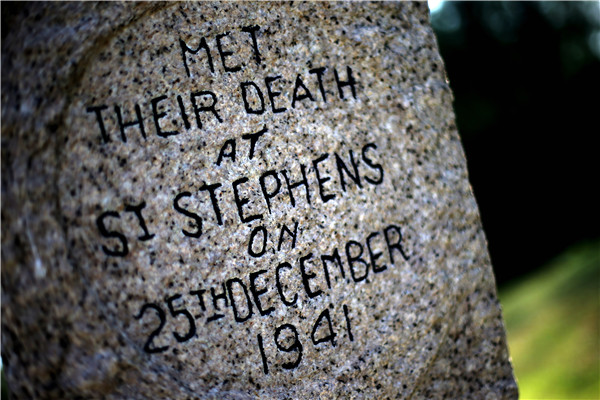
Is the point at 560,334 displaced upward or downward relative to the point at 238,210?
downward

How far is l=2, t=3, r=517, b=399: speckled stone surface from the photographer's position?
4.45 feet

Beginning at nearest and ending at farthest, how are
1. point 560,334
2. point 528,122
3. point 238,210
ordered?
point 238,210 → point 560,334 → point 528,122

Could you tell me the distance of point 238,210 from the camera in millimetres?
1521

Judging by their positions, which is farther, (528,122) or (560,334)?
(528,122)

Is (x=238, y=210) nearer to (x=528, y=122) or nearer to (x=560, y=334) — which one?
(x=560, y=334)

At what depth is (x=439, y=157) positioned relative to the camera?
5.68 ft

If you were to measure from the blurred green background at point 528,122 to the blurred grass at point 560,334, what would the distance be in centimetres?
96

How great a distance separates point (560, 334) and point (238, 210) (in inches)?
145

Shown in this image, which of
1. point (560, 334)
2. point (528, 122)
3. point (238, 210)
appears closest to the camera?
point (238, 210)

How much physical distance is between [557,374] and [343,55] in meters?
3.02

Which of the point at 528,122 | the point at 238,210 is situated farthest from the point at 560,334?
the point at 528,122

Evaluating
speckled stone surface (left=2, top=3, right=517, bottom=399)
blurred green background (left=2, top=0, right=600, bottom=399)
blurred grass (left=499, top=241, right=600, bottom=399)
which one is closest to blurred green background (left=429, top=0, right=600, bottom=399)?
blurred green background (left=2, top=0, right=600, bottom=399)

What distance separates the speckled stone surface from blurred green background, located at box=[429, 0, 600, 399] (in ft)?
18.2

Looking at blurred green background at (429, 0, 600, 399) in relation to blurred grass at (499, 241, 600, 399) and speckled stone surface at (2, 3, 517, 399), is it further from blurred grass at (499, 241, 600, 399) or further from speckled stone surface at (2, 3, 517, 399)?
speckled stone surface at (2, 3, 517, 399)
